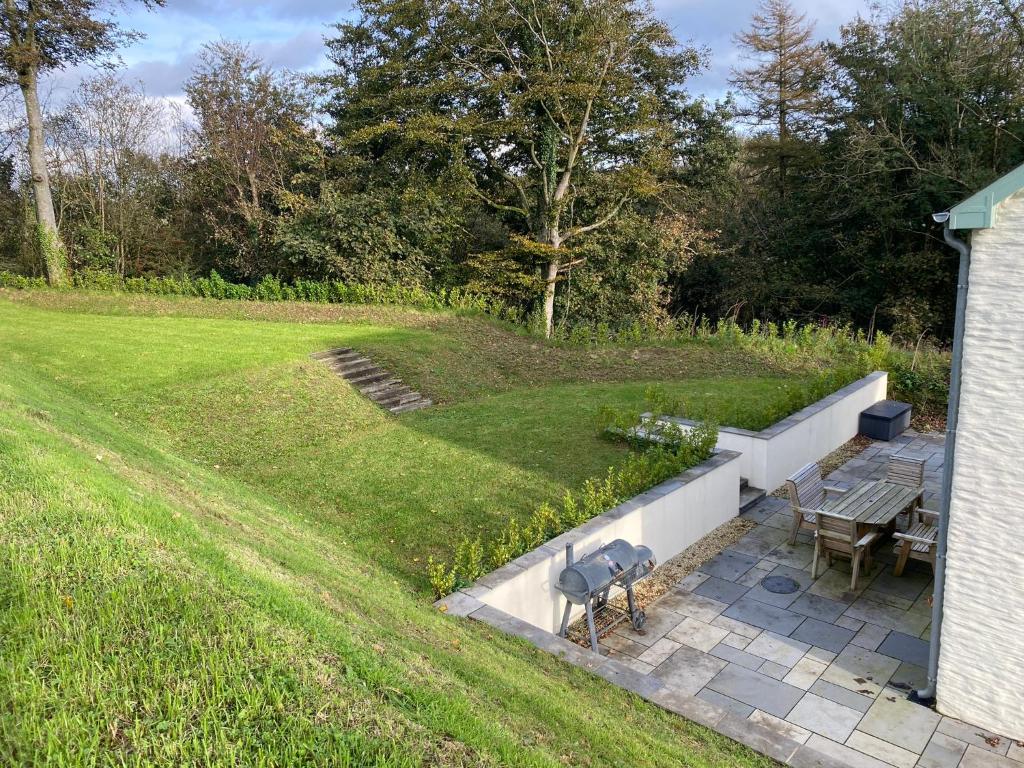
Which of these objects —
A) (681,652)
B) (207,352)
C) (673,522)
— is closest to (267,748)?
(681,652)

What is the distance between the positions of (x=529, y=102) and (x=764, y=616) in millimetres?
17111

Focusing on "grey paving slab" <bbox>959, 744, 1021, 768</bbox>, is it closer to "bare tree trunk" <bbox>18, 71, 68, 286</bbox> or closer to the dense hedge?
the dense hedge

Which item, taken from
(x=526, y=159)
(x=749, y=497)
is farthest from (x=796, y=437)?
(x=526, y=159)

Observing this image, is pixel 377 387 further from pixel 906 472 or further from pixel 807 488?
pixel 906 472

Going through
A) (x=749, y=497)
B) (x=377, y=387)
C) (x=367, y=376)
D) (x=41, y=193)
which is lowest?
(x=749, y=497)

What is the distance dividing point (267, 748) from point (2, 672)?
1.13 m

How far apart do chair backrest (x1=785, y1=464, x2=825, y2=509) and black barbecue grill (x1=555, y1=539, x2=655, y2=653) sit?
85.1 inches

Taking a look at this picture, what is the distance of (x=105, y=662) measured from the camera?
2820 mm

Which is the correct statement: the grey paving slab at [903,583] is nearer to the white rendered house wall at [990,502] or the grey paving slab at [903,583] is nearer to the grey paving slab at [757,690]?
the white rendered house wall at [990,502]

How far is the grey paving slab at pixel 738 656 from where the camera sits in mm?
5492

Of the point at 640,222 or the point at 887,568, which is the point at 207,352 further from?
the point at 640,222

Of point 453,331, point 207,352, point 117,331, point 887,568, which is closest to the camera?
point 887,568

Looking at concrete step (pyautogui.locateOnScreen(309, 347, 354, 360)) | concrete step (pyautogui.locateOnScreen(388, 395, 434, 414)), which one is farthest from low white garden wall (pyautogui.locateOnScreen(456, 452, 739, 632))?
concrete step (pyautogui.locateOnScreen(309, 347, 354, 360))

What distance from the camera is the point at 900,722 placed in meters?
4.77
